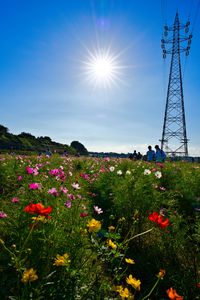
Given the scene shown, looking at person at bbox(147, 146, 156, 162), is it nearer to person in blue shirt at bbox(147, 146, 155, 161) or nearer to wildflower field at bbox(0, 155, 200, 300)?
person in blue shirt at bbox(147, 146, 155, 161)

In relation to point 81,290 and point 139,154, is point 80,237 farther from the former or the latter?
point 139,154

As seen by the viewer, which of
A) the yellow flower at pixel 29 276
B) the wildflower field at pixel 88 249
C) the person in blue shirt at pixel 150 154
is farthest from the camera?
the person in blue shirt at pixel 150 154

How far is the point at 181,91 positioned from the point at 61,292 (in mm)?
23508

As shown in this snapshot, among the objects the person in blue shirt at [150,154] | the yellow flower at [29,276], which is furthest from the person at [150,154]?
the yellow flower at [29,276]

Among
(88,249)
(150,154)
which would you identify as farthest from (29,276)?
(150,154)

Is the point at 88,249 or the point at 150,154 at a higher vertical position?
the point at 150,154

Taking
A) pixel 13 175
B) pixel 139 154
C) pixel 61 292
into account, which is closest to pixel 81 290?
pixel 61 292

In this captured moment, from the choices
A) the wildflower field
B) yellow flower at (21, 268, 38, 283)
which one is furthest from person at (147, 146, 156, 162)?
yellow flower at (21, 268, 38, 283)

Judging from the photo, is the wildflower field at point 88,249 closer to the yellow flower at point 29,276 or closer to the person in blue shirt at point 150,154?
the yellow flower at point 29,276

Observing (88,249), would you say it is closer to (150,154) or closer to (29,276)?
(29,276)

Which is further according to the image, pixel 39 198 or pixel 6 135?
pixel 6 135

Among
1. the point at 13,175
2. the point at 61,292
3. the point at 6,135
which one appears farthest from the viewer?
the point at 6,135

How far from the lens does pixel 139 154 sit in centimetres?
2092

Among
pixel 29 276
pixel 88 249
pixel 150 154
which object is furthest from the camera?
pixel 150 154
